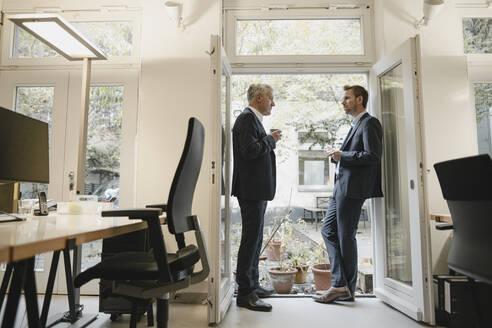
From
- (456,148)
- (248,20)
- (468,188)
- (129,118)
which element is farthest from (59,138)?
(456,148)

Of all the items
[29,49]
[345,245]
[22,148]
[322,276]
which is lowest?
[322,276]

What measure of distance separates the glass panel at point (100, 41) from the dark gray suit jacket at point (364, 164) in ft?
7.38

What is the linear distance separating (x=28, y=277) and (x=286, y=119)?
4.23 meters

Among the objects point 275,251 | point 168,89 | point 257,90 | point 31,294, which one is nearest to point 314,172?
point 275,251

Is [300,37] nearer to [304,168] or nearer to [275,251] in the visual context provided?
[304,168]

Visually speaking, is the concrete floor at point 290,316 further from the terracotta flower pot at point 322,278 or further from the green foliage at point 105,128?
the green foliage at point 105,128

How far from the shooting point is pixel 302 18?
3170 mm

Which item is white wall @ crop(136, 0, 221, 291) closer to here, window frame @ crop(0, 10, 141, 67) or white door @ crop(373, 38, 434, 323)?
window frame @ crop(0, 10, 141, 67)

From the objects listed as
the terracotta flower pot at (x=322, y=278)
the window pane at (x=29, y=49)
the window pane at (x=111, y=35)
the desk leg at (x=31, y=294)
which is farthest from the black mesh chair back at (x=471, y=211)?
the window pane at (x=29, y=49)

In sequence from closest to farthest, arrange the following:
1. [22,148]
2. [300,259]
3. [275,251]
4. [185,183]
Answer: [185,183]
[22,148]
[300,259]
[275,251]

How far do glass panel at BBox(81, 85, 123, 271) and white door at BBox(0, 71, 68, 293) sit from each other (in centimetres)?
27

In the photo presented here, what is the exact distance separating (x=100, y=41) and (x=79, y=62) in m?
0.29

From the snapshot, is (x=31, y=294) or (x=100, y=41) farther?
(x=100, y=41)

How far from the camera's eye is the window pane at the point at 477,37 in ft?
10.1
